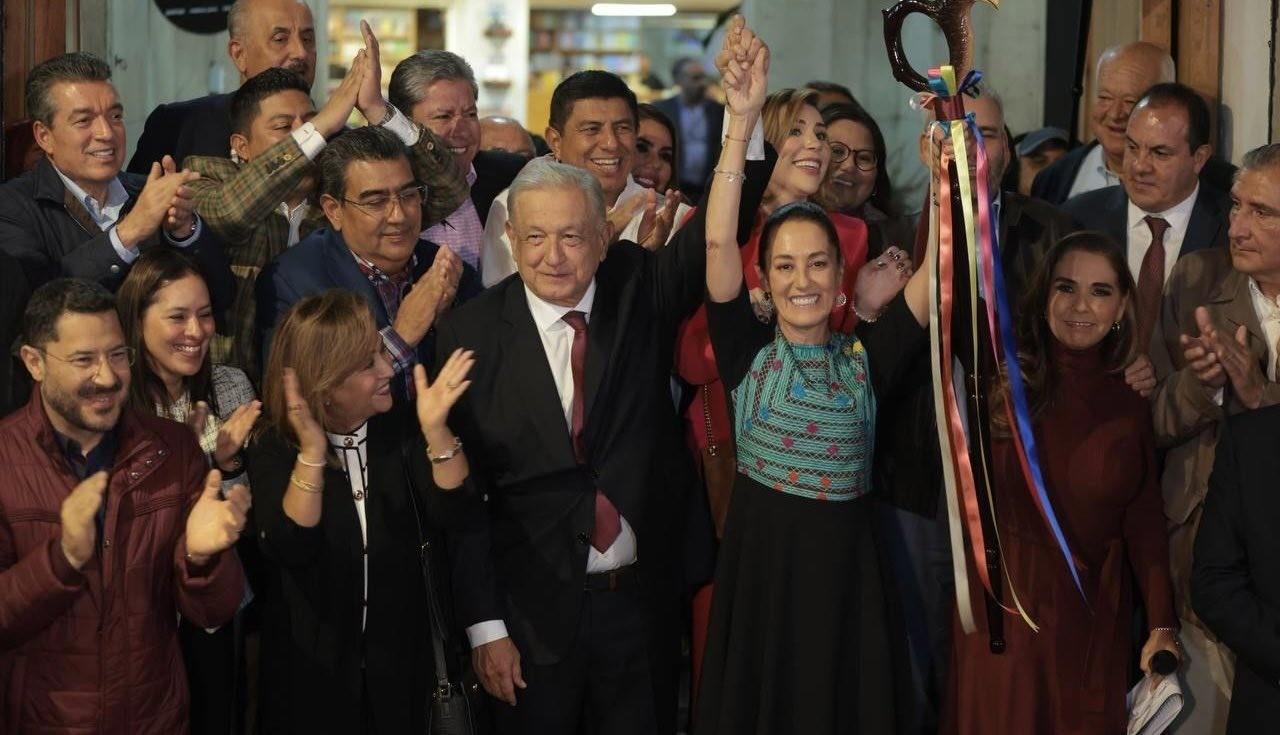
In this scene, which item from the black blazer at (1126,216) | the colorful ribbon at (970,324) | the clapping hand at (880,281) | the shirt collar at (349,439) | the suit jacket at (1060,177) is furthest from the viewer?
the suit jacket at (1060,177)

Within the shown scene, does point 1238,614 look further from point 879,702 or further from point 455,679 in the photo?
point 455,679

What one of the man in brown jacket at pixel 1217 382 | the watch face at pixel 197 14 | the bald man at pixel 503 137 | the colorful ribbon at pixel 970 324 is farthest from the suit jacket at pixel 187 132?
the watch face at pixel 197 14

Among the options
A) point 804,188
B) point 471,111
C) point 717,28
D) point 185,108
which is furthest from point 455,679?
point 717,28

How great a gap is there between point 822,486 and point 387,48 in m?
13.2

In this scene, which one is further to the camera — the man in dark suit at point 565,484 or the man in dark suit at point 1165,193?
the man in dark suit at point 1165,193

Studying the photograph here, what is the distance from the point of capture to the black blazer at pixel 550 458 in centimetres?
379

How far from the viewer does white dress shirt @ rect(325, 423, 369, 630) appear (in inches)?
145

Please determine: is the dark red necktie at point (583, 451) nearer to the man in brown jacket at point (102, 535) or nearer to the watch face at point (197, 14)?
the man in brown jacket at point (102, 535)

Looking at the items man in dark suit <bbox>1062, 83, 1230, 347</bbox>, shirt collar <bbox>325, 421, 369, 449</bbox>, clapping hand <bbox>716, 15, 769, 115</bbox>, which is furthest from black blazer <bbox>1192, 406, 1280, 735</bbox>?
shirt collar <bbox>325, 421, 369, 449</bbox>

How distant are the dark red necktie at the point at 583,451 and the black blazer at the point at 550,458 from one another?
19 millimetres

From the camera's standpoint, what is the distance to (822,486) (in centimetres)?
377

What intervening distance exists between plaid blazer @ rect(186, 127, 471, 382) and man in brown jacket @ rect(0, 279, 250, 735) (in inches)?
34.4

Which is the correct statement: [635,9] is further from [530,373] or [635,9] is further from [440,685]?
[440,685]

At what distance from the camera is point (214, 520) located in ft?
11.0
